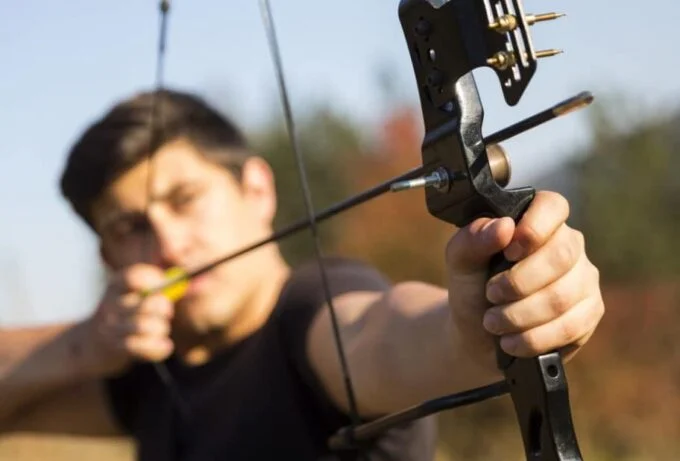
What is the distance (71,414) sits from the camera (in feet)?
6.42

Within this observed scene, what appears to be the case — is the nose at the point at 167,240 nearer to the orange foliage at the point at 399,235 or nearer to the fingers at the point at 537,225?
the fingers at the point at 537,225

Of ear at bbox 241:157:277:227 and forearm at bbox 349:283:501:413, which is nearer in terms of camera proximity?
forearm at bbox 349:283:501:413

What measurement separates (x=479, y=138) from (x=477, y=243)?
0.08 metres

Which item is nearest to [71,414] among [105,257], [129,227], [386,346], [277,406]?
[105,257]

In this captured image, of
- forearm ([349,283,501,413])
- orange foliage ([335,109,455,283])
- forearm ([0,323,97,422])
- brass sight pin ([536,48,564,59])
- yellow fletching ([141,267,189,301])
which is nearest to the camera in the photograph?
brass sight pin ([536,48,564,59])

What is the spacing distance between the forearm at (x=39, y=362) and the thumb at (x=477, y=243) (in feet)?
3.58

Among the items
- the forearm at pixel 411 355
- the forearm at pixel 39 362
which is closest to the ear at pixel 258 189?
the forearm at pixel 39 362

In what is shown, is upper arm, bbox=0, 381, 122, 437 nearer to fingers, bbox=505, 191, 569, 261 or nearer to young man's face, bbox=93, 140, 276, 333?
young man's face, bbox=93, 140, 276, 333

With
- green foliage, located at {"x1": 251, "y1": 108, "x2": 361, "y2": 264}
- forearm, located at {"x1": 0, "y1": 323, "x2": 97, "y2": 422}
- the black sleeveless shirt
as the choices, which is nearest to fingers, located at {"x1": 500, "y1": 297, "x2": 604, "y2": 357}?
the black sleeveless shirt

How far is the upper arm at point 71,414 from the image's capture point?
1.90m

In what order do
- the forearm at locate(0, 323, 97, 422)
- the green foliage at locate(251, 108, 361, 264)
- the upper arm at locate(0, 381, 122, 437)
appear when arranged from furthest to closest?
the green foliage at locate(251, 108, 361, 264), the upper arm at locate(0, 381, 122, 437), the forearm at locate(0, 323, 97, 422)

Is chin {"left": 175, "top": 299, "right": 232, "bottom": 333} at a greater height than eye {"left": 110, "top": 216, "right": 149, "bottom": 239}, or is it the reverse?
eye {"left": 110, "top": 216, "right": 149, "bottom": 239}

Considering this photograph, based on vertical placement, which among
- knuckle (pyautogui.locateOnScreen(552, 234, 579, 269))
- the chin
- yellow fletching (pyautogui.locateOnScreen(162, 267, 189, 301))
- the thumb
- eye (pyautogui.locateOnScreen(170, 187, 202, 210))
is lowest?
the chin

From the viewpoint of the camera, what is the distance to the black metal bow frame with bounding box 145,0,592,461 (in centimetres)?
74
